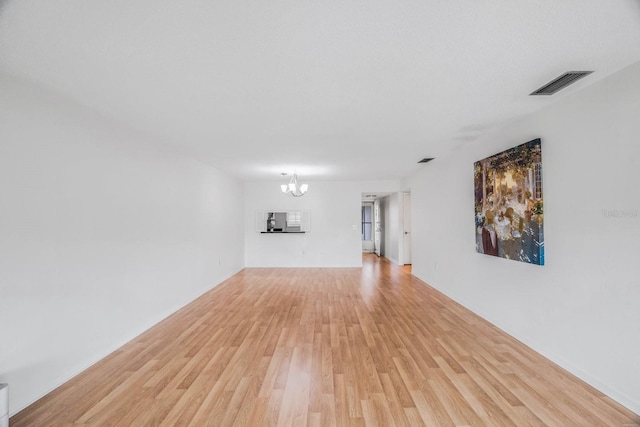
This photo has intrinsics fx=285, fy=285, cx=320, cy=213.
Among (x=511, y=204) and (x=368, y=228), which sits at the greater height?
(x=511, y=204)

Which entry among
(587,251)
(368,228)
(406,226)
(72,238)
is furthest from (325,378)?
(368,228)

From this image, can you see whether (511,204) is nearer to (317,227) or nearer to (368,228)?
(317,227)

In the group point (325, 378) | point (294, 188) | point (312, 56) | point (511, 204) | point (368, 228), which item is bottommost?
point (325, 378)

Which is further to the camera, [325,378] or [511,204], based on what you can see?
[511,204]

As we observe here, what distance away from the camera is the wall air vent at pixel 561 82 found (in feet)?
7.01

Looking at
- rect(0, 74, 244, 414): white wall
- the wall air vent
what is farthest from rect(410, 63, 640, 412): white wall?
rect(0, 74, 244, 414): white wall

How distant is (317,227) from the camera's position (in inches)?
316

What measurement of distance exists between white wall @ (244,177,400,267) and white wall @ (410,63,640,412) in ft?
14.9

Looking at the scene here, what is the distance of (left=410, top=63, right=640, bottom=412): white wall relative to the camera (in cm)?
206

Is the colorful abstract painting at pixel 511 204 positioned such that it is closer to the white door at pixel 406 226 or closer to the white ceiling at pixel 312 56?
the white ceiling at pixel 312 56

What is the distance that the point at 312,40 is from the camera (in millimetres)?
1706

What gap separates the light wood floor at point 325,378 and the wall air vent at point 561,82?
2437 mm

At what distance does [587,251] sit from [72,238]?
4.46 metres

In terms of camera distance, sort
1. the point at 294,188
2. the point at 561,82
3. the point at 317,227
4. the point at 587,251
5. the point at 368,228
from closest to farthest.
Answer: the point at 561,82, the point at 587,251, the point at 294,188, the point at 317,227, the point at 368,228
